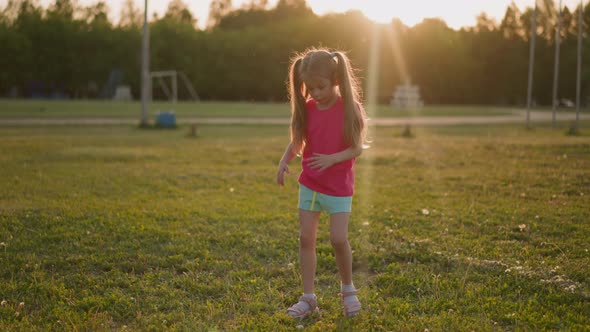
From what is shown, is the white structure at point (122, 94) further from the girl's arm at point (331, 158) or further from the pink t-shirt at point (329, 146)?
the girl's arm at point (331, 158)

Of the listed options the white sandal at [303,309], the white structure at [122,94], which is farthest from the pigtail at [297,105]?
the white structure at [122,94]

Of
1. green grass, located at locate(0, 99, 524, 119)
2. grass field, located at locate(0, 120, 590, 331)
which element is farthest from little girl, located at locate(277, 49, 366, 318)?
green grass, located at locate(0, 99, 524, 119)

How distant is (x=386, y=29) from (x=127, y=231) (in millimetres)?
61829

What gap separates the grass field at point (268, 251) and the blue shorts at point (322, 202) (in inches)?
29.4

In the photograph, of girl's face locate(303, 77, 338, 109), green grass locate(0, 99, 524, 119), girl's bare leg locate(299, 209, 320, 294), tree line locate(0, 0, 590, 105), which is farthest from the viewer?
tree line locate(0, 0, 590, 105)

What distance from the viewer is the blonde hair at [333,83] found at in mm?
3291

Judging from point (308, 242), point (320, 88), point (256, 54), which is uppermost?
point (256, 54)

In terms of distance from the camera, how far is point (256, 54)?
213 ft

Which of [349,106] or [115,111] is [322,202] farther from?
[115,111]

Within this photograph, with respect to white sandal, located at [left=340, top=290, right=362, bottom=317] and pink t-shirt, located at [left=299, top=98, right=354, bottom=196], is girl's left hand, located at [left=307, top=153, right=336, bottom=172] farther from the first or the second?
white sandal, located at [left=340, top=290, right=362, bottom=317]

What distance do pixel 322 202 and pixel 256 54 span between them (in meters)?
63.3

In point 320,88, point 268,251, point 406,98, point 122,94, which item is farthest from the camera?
point 122,94

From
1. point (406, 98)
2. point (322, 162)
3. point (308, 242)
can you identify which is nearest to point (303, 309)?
point (308, 242)

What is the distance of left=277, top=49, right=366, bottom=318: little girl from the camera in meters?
3.32
